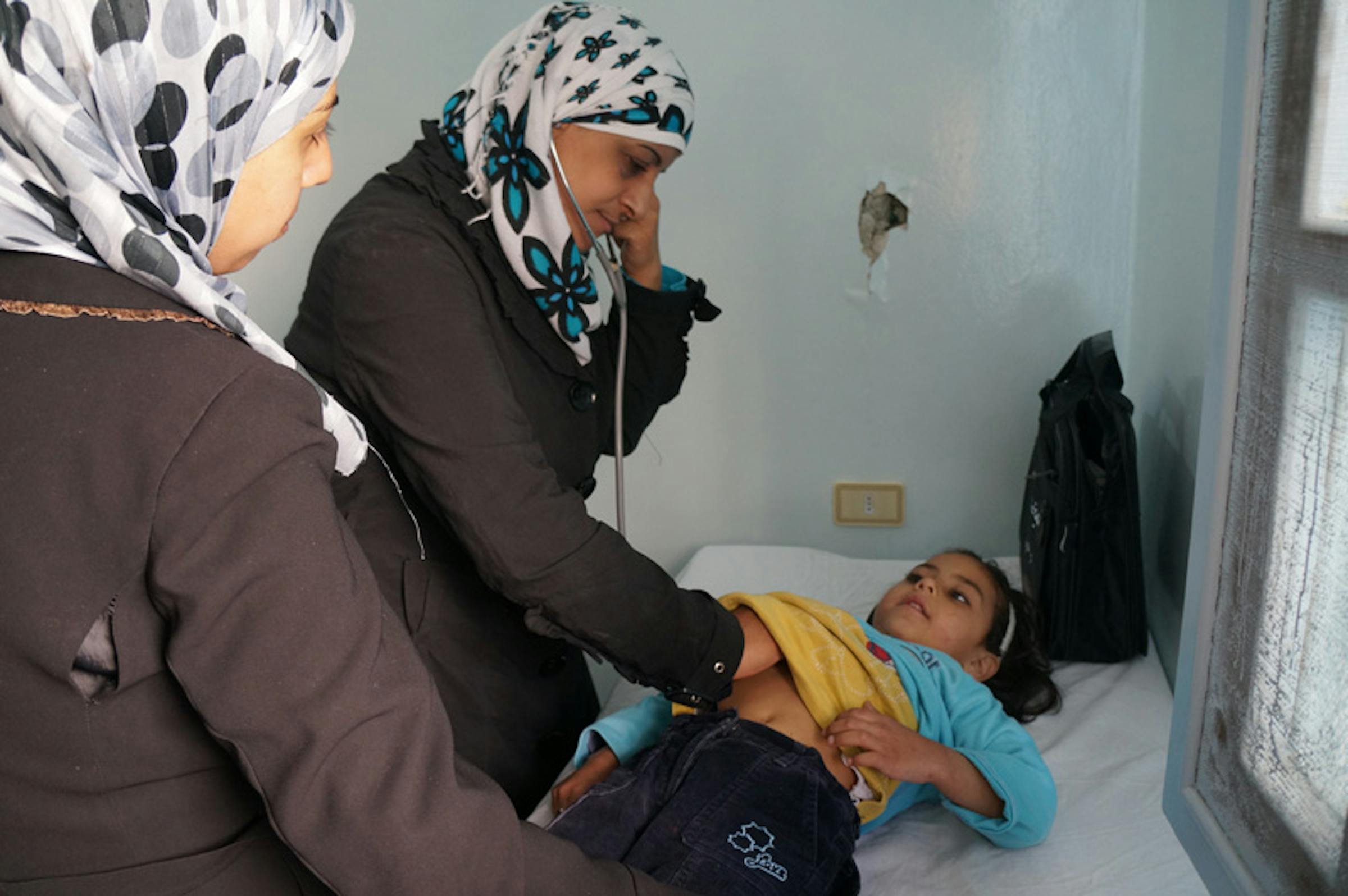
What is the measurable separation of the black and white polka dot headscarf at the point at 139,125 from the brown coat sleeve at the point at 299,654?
0.32ft

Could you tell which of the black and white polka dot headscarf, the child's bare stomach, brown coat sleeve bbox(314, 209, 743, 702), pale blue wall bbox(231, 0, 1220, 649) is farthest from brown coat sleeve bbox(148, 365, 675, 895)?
pale blue wall bbox(231, 0, 1220, 649)

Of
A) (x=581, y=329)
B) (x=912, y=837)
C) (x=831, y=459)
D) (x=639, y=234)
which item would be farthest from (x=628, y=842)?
(x=831, y=459)

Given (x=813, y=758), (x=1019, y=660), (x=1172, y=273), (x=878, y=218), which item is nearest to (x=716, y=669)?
(x=813, y=758)

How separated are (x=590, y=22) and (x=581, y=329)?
1.24 feet

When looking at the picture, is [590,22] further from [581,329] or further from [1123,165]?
[1123,165]

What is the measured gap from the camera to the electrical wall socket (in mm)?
2463

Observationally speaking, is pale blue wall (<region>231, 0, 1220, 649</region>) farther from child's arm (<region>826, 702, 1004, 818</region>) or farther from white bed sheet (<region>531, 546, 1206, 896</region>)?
child's arm (<region>826, 702, 1004, 818</region>)

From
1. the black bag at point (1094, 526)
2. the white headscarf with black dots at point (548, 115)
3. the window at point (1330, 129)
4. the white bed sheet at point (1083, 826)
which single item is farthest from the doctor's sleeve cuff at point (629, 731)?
the window at point (1330, 129)

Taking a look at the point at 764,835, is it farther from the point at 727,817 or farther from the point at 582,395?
the point at 582,395

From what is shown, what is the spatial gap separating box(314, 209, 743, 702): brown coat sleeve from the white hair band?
30.7 inches

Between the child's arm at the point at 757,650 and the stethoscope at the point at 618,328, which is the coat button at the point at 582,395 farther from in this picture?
the child's arm at the point at 757,650

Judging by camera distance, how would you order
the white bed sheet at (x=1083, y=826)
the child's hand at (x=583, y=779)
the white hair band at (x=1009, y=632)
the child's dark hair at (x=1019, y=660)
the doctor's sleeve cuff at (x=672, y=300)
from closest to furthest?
the white bed sheet at (x=1083, y=826) → the child's hand at (x=583, y=779) → the doctor's sleeve cuff at (x=672, y=300) → the child's dark hair at (x=1019, y=660) → the white hair band at (x=1009, y=632)

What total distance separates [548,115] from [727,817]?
85 cm

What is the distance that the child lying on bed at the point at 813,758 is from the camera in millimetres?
1310
